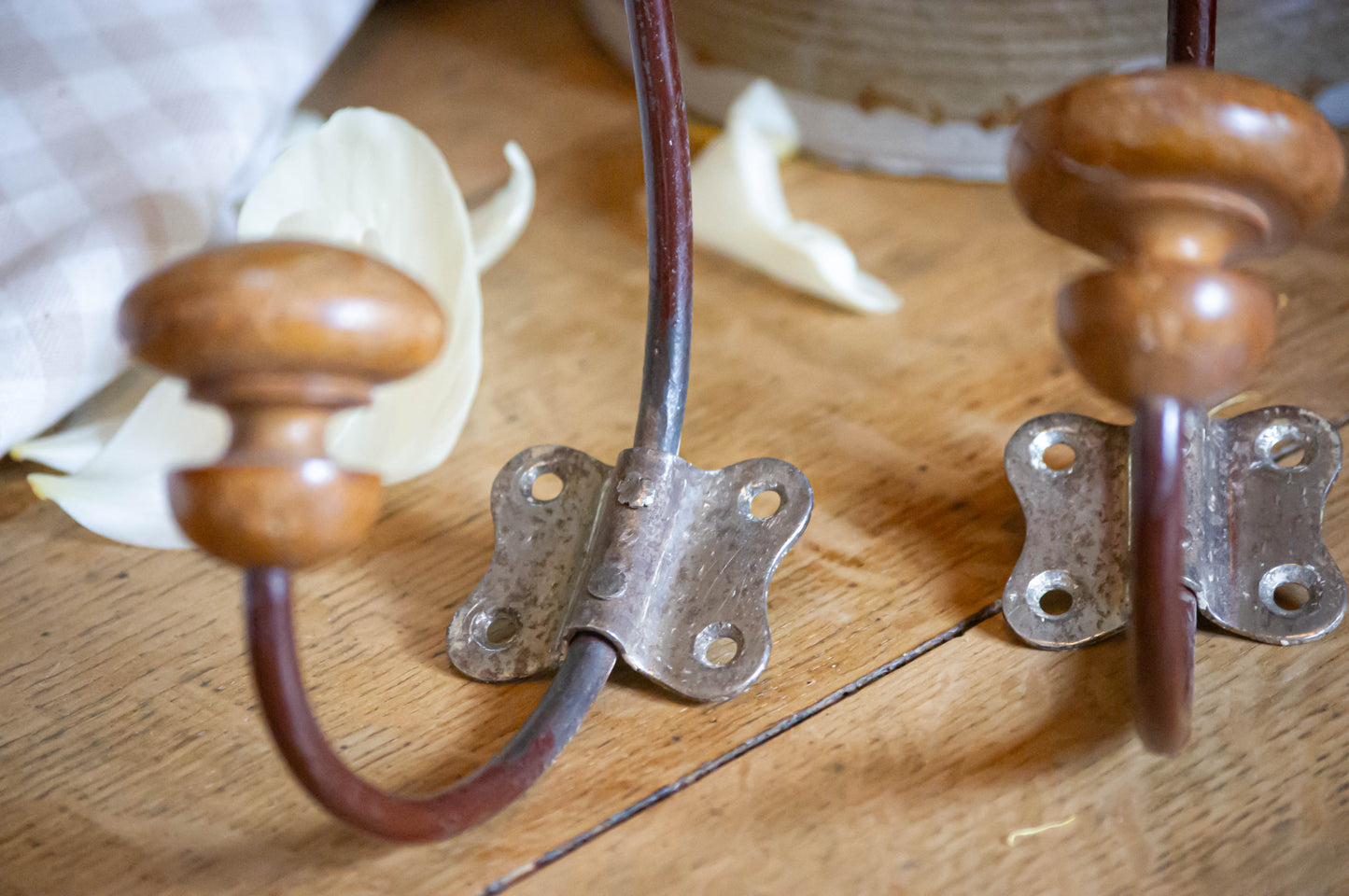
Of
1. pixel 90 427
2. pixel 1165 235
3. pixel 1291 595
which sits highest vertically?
pixel 1165 235

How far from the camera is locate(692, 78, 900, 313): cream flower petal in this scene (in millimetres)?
468

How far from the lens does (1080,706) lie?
0.29 m

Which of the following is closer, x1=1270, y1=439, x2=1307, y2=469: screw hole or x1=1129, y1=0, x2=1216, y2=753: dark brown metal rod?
x1=1129, y1=0, x2=1216, y2=753: dark brown metal rod

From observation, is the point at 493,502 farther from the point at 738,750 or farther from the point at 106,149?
the point at 106,149

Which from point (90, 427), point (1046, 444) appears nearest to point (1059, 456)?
point (1046, 444)

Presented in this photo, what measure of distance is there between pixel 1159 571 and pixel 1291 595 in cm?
11

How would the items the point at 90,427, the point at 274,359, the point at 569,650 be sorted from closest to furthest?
the point at 274,359
the point at 569,650
the point at 90,427

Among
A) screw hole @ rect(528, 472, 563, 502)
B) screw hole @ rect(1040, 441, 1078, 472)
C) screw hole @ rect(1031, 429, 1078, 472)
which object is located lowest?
screw hole @ rect(528, 472, 563, 502)

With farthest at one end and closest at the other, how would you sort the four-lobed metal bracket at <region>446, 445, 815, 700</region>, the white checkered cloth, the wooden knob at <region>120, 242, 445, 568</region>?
the white checkered cloth → the four-lobed metal bracket at <region>446, 445, 815, 700</region> → the wooden knob at <region>120, 242, 445, 568</region>

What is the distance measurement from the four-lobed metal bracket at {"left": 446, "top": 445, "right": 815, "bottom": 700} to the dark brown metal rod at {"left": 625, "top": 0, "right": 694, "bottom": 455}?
0.02 metres

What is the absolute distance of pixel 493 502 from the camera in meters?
0.34

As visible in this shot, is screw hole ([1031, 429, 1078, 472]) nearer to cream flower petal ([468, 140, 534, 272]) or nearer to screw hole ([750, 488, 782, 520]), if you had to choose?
screw hole ([750, 488, 782, 520])

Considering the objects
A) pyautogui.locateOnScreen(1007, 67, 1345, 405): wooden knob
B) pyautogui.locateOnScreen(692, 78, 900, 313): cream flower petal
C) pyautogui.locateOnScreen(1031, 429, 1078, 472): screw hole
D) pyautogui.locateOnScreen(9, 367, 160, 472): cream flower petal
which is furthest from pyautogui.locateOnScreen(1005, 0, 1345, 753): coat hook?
pyautogui.locateOnScreen(9, 367, 160, 472): cream flower petal

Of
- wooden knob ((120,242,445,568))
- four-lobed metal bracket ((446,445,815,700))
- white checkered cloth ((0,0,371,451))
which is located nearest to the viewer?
wooden knob ((120,242,445,568))
